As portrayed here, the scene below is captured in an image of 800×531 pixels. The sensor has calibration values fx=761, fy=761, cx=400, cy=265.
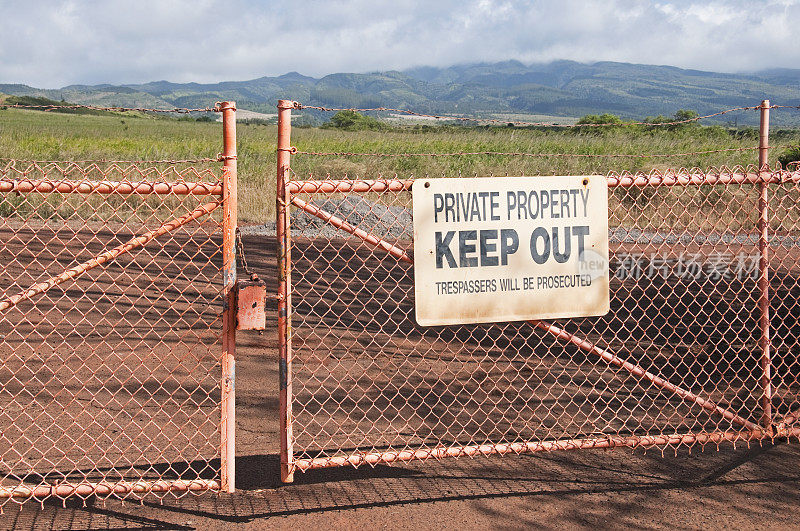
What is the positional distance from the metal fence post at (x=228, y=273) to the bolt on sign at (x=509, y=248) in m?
0.88

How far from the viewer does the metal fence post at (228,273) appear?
144 inches

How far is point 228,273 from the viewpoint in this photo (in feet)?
12.1

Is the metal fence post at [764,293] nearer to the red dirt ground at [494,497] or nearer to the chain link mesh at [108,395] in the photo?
the red dirt ground at [494,497]

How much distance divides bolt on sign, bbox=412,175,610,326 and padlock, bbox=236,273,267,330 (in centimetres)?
75

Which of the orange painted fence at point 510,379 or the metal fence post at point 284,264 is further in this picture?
the orange painted fence at point 510,379

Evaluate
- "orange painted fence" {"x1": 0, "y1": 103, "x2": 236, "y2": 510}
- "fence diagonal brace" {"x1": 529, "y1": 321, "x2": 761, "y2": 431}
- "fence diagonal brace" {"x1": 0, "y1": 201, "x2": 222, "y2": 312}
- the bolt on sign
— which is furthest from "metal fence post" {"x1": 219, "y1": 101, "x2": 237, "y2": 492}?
"fence diagonal brace" {"x1": 529, "y1": 321, "x2": 761, "y2": 431}

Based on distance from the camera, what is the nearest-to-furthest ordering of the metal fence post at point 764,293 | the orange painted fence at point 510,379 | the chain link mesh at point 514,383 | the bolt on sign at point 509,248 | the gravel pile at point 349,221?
the bolt on sign at point 509,248 → the orange painted fence at point 510,379 → the chain link mesh at point 514,383 → the metal fence post at point 764,293 → the gravel pile at point 349,221

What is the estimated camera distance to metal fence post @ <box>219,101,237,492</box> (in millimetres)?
3646

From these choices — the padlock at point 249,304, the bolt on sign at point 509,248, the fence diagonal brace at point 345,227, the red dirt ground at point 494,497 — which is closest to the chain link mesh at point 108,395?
the red dirt ground at point 494,497

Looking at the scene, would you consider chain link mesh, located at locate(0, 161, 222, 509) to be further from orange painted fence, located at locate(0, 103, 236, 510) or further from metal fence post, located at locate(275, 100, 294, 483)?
metal fence post, located at locate(275, 100, 294, 483)

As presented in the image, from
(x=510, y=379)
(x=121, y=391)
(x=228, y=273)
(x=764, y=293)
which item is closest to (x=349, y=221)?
(x=510, y=379)

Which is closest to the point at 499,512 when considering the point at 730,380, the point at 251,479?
the point at 251,479

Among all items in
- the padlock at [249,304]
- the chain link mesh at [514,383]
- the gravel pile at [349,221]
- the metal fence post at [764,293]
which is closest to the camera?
the padlock at [249,304]

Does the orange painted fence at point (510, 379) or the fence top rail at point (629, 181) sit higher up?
the fence top rail at point (629, 181)
